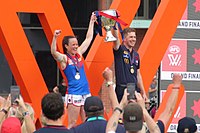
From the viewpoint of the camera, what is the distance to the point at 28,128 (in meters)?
6.86

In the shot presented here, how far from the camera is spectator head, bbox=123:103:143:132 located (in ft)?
19.5

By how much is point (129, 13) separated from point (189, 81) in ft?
19.7

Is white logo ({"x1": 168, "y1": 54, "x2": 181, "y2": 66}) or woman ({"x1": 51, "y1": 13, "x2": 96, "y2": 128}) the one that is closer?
woman ({"x1": 51, "y1": 13, "x2": 96, "y2": 128})

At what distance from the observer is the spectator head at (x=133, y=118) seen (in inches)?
235

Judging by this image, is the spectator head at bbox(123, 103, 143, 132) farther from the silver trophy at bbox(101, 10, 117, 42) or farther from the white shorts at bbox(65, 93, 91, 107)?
the silver trophy at bbox(101, 10, 117, 42)

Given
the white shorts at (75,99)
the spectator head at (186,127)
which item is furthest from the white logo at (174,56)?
the spectator head at (186,127)

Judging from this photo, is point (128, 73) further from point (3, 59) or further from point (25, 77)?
point (3, 59)

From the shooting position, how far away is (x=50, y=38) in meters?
10.1

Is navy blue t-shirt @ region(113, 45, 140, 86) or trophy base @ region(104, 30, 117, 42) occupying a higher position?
trophy base @ region(104, 30, 117, 42)

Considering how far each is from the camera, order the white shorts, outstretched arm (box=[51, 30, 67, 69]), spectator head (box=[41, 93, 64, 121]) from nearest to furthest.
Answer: spectator head (box=[41, 93, 64, 121]), outstretched arm (box=[51, 30, 67, 69]), the white shorts

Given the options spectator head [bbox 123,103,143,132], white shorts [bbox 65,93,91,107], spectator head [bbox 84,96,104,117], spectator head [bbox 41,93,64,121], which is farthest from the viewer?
white shorts [bbox 65,93,91,107]

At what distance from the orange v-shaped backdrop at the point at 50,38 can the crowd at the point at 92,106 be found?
525 millimetres

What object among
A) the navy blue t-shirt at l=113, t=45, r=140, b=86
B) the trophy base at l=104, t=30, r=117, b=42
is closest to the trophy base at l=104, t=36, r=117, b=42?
the trophy base at l=104, t=30, r=117, b=42

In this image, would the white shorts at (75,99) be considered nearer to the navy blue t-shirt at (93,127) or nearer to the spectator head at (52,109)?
the navy blue t-shirt at (93,127)
